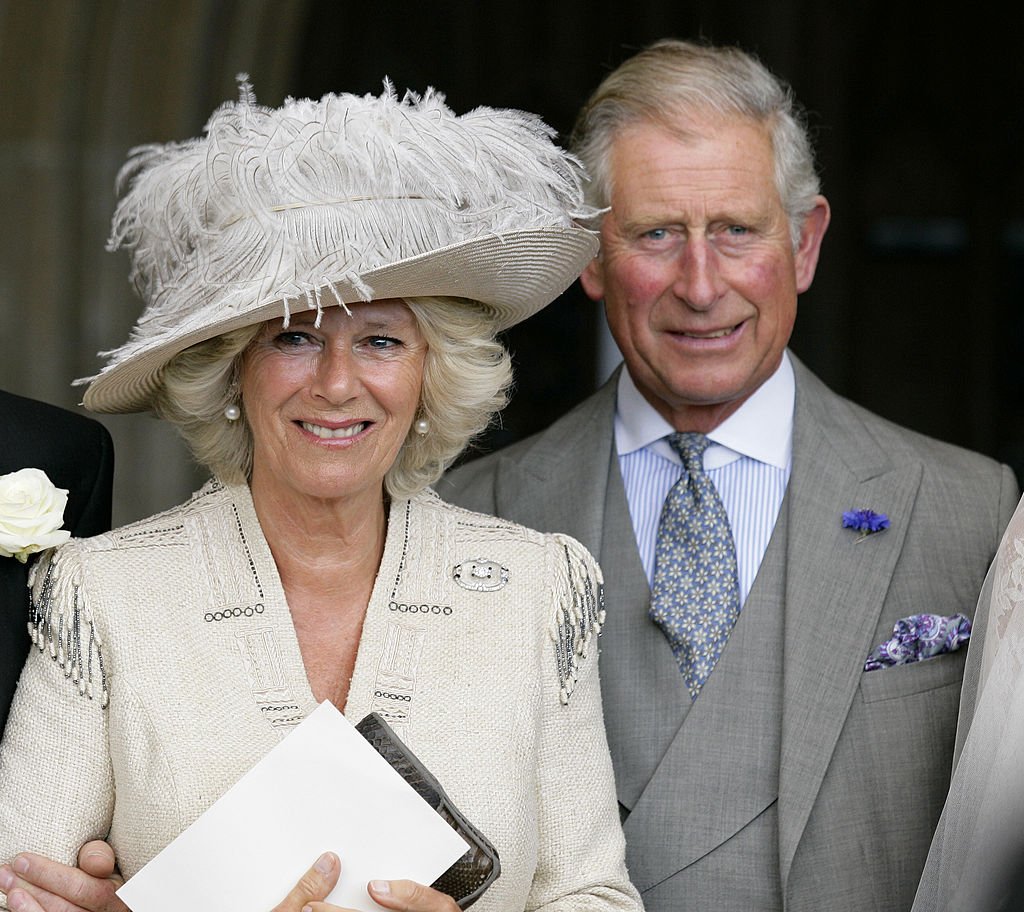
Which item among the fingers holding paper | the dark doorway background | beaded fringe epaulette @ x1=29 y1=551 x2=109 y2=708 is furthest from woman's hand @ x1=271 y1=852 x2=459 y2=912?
the dark doorway background

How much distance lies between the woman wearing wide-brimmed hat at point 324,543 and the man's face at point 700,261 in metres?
0.43

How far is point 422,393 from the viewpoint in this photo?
2.58 m

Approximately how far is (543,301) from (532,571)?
0.48m

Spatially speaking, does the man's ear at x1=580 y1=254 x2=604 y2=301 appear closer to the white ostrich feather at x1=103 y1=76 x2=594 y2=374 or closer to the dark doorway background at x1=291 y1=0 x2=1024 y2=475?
the white ostrich feather at x1=103 y1=76 x2=594 y2=374

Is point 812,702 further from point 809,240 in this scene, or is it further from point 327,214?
point 327,214

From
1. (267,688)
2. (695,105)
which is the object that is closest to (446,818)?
(267,688)

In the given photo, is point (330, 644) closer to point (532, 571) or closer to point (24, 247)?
point (532, 571)

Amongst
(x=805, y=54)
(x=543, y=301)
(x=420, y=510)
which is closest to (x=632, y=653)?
(x=420, y=510)

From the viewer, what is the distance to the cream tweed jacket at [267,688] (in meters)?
2.29

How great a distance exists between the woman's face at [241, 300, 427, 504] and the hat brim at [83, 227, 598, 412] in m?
0.06

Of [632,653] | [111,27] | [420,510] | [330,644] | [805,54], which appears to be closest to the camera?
[330,644]

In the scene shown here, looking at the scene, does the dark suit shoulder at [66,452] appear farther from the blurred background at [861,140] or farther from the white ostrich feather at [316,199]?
the blurred background at [861,140]

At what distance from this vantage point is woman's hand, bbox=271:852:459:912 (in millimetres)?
2088

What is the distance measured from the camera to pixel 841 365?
6.18 meters
